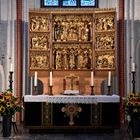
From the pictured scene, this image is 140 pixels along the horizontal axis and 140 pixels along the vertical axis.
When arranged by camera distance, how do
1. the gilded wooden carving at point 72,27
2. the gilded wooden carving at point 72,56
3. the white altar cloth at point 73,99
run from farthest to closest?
the gilded wooden carving at point 72,56
the gilded wooden carving at point 72,27
the white altar cloth at point 73,99

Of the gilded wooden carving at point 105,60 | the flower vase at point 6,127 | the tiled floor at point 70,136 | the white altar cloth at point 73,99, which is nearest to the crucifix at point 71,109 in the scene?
the white altar cloth at point 73,99

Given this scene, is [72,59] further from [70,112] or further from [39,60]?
[70,112]

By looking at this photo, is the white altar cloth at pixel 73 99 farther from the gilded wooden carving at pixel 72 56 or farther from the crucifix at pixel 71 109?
the gilded wooden carving at pixel 72 56

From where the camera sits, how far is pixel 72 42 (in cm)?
1205

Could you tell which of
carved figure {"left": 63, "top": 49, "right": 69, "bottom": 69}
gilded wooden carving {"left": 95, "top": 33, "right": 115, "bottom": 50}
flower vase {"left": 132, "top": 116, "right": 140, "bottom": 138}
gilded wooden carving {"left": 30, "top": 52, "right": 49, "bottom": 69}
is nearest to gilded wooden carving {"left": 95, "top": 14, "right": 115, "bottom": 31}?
gilded wooden carving {"left": 95, "top": 33, "right": 115, "bottom": 50}

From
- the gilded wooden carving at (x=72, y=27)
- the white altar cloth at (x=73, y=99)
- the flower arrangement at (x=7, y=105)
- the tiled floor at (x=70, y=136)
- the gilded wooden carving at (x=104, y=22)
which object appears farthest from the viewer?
the gilded wooden carving at (x=72, y=27)

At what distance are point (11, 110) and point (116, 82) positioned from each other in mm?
4605

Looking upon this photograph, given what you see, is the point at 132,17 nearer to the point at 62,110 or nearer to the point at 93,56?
the point at 93,56

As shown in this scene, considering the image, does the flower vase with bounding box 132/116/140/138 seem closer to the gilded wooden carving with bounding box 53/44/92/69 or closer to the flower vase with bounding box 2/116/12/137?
the gilded wooden carving with bounding box 53/44/92/69

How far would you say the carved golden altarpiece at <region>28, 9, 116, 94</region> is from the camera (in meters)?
11.8

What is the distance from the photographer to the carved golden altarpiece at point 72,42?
1184 centimetres

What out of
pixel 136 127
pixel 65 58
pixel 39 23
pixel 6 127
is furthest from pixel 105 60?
pixel 6 127

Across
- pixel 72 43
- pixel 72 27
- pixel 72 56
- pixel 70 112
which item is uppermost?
pixel 72 27

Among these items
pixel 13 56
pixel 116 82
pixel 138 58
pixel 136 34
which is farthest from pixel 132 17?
pixel 13 56
